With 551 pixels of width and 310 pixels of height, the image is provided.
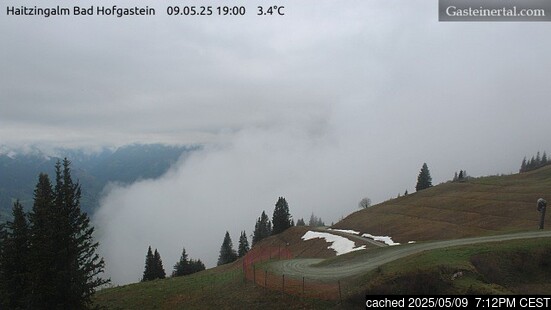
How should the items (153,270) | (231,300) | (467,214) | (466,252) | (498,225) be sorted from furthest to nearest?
(153,270), (467,214), (498,225), (231,300), (466,252)

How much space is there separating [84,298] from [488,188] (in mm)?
100597

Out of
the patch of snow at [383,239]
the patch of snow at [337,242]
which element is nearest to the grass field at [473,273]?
the patch of snow at [337,242]

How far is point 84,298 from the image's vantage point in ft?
86.7

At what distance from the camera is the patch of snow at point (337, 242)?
64.4 metres

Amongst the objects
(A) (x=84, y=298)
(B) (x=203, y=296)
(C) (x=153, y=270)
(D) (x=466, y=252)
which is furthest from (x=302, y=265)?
(C) (x=153, y=270)

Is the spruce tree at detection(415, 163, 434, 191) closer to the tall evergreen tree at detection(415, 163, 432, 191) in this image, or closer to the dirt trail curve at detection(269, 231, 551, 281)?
the tall evergreen tree at detection(415, 163, 432, 191)

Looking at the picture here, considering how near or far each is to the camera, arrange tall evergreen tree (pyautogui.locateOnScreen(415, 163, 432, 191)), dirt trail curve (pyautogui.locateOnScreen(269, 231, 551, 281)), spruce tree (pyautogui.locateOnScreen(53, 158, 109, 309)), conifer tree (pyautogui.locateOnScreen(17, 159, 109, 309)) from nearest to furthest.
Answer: conifer tree (pyautogui.locateOnScreen(17, 159, 109, 309))
spruce tree (pyautogui.locateOnScreen(53, 158, 109, 309))
dirt trail curve (pyautogui.locateOnScreen(269, 231, 551, 281))
tall evergreen tree (pyautogui.locateOnScreen(415, 163, 432, 191))

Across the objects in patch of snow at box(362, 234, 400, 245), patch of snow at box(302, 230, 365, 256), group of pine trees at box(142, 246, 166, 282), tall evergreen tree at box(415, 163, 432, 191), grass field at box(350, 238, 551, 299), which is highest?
tall evergreen tree at box(415, 163, 432, 191)

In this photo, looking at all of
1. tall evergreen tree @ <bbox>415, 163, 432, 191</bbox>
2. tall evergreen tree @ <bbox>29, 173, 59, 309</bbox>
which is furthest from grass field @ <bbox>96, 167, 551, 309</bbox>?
tall evergreen tree @ <bbox>415, 163, 432, 191</bbox>

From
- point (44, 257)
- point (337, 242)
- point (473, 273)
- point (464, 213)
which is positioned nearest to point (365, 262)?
point (473, 273)

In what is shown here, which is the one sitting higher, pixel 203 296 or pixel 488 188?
pixel 488 188

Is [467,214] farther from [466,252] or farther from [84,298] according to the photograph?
[84,298]

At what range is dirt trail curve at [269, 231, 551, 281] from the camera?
115 ft

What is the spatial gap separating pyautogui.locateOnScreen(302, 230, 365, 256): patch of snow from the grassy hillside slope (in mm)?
8410
